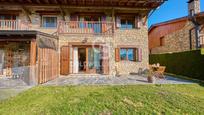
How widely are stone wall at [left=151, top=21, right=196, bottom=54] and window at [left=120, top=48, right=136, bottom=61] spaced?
6051mm

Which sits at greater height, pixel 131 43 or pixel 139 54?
pixel 131 43

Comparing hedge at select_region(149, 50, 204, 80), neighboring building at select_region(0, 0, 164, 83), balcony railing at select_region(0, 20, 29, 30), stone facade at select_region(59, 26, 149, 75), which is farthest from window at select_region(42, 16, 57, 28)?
hedge at select_region(149, 50, 204, 80)

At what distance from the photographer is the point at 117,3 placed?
1452 cm

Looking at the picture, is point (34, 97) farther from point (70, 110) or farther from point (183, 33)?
point (183, 33)

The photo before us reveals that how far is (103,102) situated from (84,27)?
874cm

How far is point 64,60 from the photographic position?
13578mm

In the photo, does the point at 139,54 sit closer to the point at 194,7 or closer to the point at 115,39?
the point at 115,39

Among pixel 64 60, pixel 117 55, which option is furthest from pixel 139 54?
pixel 64 60

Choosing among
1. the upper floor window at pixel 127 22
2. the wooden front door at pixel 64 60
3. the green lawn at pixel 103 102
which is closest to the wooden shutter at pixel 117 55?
the upper floor window at pixel 127 22

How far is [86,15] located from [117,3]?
109 inches

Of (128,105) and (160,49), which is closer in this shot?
(128,105)

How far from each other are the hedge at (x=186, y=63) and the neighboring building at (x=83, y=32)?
8.76 ft

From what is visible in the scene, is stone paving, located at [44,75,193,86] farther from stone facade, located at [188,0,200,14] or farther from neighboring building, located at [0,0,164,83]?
stone facade, located at [188,0,200,14]

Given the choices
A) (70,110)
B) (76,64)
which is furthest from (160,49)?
(70,110)
